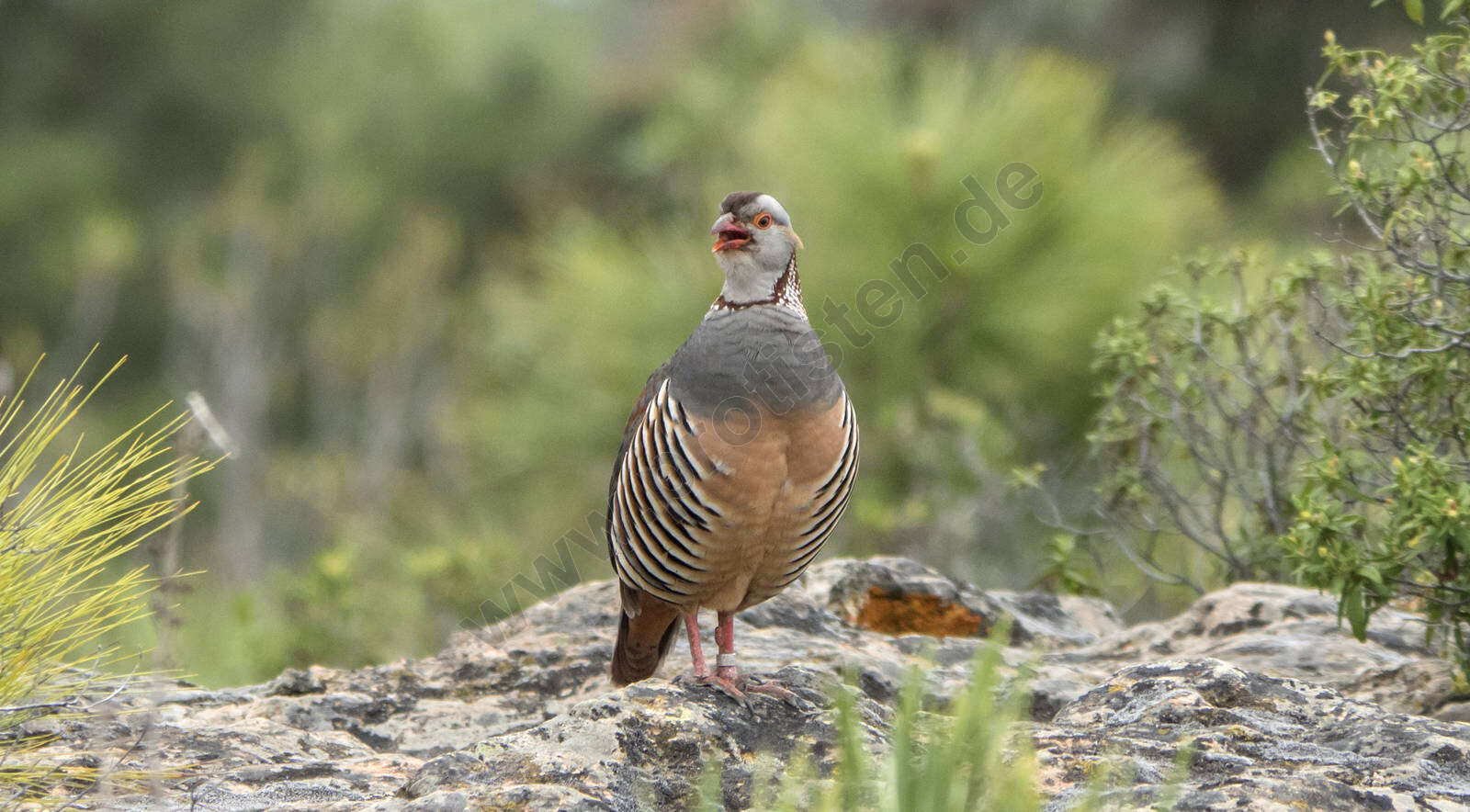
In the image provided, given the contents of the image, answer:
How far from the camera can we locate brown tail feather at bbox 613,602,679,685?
4.08m

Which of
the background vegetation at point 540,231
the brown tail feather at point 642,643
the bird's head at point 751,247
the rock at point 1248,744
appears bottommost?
the rock at point 1248,744

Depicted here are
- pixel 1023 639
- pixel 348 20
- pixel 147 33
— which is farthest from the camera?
pixel 348 20

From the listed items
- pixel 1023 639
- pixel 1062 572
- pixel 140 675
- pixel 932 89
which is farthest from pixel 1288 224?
pixel 140 675

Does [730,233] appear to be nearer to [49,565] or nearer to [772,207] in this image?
[772,207]

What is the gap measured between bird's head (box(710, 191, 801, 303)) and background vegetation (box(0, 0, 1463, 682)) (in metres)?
2.73

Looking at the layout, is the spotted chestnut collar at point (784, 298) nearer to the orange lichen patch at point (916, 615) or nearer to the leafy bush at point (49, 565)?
the orange lichen patch at point (916, 615)

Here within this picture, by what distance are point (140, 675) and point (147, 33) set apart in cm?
1598

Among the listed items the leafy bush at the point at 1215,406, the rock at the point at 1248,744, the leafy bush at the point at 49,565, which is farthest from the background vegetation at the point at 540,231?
the leafy bush at the point at 49,565

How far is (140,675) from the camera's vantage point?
3225 millimetres

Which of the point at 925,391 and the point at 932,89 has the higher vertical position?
the point at 932,89

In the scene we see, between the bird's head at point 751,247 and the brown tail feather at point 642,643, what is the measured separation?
974 millimetres

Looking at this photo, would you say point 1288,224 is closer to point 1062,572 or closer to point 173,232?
point 1062,572

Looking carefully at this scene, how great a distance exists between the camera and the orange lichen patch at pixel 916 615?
4.85 meters

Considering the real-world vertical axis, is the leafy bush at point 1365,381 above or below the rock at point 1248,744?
above
